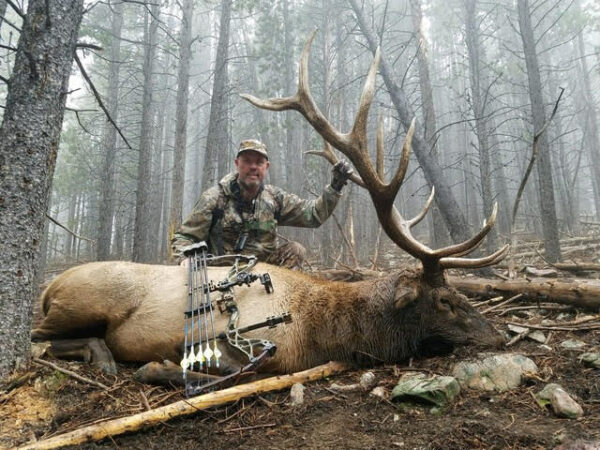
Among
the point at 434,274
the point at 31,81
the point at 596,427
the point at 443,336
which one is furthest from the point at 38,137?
the point at 596,427

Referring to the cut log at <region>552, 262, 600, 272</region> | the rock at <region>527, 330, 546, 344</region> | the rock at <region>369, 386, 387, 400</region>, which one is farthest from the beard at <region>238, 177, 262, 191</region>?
the cut log at <region>552, 262, 600, 272</region>

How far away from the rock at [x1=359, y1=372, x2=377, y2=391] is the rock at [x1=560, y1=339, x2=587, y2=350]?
159 cm

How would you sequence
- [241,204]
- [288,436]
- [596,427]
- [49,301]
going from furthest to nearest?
[241,204] < [49,301] < [288,436] < [596,427]

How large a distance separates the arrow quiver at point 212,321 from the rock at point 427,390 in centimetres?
93

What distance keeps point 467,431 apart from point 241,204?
146 inches

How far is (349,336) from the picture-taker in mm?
3432

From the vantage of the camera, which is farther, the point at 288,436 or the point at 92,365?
the point at 92,365

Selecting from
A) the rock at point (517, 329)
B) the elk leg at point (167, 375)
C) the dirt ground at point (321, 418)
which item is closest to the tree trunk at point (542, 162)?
the rock at point (517, 329)

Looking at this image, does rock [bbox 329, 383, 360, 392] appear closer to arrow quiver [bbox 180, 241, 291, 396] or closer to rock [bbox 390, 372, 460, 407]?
rock [bbox 390, 372, 460, 407]

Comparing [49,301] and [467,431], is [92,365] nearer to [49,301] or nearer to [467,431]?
[49,301]

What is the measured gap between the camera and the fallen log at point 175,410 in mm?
2098

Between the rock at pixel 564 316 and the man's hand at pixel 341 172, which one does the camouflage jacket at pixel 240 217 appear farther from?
the rock at pixel 564 316

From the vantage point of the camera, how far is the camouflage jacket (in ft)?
16.0

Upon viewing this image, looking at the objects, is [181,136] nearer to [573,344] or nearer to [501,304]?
[501,304]
